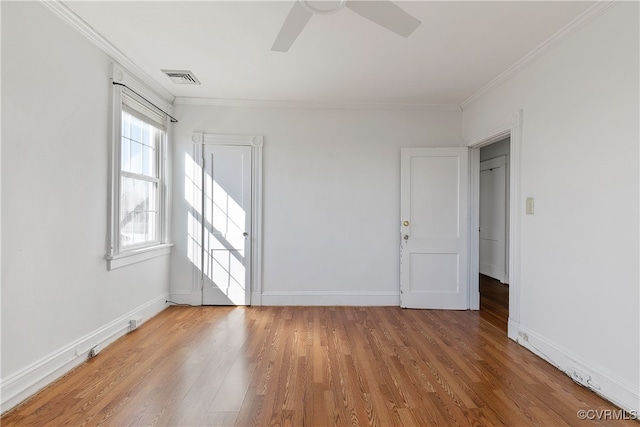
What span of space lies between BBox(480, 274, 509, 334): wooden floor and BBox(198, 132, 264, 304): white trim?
9.04 ft

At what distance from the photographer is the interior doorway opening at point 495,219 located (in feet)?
18.2

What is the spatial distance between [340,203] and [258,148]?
4.11ft

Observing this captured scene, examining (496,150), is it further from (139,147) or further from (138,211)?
(138,211)

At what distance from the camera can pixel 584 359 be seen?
230 cm

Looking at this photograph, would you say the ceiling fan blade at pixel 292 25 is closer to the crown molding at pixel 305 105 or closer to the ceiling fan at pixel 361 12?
the ceiling fan at pixel 361 12

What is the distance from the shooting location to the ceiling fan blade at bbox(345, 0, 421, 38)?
184 centimetres

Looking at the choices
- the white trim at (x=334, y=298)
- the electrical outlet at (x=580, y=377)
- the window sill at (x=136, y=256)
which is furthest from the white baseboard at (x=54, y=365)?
the electrical outlet at (x=580, y=377)

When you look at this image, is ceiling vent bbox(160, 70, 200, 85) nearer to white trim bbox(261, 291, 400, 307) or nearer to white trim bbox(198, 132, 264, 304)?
white trim bbox(198, 132, 264, 304)

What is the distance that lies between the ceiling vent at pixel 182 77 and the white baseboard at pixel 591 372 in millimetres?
4078

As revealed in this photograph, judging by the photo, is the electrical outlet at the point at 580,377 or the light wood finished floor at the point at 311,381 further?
the electrical outlet at the point at 580,377

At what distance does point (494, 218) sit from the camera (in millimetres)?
5938

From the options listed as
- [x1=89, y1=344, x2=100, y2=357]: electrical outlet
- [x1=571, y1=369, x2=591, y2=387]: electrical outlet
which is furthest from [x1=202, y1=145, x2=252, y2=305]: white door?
[x1=571, y1=369, x2=591, y2=387]: electrical outlet

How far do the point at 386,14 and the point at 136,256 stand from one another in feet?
10.1

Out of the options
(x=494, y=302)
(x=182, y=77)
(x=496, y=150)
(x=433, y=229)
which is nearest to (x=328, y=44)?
(x=182, y=77)
